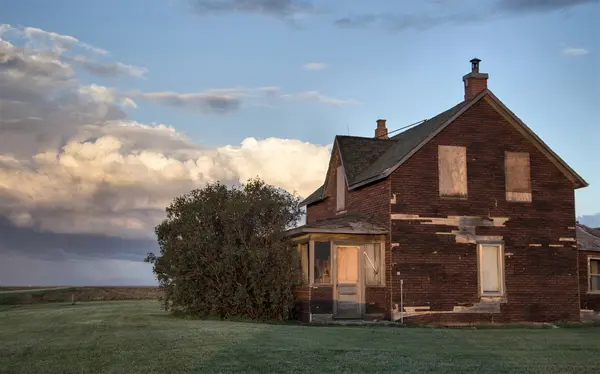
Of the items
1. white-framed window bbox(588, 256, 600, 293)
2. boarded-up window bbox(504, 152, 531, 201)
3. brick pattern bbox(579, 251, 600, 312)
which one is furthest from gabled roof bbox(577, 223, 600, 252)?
boarded-up window bbox(504, 152, 531, 201)

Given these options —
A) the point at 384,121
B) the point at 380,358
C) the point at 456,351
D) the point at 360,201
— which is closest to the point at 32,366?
the point at 380,358

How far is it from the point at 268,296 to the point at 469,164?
30.0 ft

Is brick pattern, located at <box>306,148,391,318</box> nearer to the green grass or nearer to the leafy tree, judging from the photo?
the leafy tree

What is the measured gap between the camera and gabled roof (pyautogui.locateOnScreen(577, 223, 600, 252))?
30091 mm

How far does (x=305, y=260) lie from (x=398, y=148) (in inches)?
253

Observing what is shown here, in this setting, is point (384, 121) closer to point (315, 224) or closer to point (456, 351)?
point (315, 224)

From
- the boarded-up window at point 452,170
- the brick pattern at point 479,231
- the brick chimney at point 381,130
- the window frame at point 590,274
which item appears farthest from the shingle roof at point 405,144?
the window frame at point 590,274

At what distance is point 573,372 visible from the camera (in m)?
11.8

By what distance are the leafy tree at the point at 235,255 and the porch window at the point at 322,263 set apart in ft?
2.58

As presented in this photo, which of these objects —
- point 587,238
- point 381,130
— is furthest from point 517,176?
point 381,130

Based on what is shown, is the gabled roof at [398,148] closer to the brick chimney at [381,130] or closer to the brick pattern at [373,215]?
the brick pattern at [373,215]

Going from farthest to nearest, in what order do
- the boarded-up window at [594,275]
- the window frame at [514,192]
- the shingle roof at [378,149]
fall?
the boarded-up window at [594,275] → the window frame at [514,192] → the shingle roof at [378,149]

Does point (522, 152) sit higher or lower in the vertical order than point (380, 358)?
higher

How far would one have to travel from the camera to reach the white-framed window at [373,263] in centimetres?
2648
